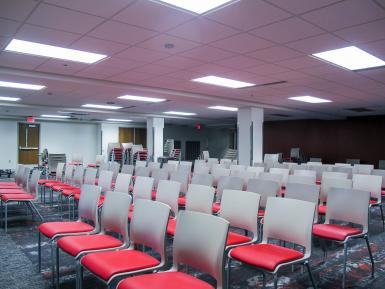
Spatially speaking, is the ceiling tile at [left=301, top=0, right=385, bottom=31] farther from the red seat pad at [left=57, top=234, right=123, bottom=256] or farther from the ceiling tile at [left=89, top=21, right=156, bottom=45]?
the red seat pad at [left=57, top=234, right=123, bottom=256]

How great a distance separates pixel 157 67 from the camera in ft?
18.6

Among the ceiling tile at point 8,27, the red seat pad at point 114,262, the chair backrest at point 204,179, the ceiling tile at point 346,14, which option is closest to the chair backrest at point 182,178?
the chair backrest at point 204,179

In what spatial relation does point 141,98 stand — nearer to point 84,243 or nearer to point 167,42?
point 167,42

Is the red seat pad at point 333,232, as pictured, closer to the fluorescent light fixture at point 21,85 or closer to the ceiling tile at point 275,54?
the ceiling tile at point 275,54

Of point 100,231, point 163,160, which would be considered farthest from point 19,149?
point 100,231

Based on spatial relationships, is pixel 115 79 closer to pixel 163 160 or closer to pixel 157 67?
pixel 157 67

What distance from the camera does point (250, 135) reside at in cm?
1043

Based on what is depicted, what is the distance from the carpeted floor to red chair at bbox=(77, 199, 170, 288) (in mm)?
760

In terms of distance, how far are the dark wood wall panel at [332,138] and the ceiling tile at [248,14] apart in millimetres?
12908

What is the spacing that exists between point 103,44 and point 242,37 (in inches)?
70.5

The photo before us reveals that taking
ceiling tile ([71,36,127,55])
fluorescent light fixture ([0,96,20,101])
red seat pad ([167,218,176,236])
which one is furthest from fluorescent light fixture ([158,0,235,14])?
fluorescent light fixture ([0,96,20,101])

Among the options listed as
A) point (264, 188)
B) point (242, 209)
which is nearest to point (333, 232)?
point (242, 209)

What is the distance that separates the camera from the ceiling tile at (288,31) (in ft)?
11.7

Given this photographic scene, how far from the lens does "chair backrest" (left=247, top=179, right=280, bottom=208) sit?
403cm
